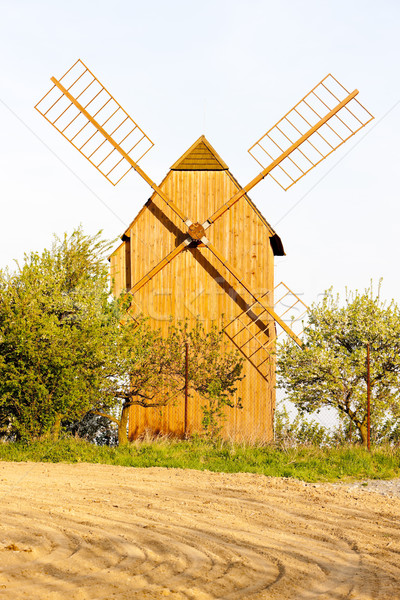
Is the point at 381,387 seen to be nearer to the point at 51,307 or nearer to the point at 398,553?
the point at 51,307

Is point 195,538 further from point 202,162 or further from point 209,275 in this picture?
point 202,162

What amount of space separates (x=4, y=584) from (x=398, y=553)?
4.27 m

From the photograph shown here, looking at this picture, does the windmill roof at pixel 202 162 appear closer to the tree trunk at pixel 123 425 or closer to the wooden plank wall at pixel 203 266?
the wooden plank wall at pixel 203 266

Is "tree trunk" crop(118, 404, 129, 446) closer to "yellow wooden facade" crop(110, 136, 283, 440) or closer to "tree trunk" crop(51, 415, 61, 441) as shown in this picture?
"yellow wooden facade" crop(110, 136, 283, 440)

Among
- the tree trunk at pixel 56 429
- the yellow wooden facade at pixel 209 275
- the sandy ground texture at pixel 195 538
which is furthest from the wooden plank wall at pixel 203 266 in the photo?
the sandy ground texture at pixel 195 538

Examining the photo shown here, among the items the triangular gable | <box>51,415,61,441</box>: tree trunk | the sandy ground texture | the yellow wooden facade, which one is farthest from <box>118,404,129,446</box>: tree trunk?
the triangular gable

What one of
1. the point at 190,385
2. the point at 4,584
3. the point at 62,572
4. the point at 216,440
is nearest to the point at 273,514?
the point at 62,572

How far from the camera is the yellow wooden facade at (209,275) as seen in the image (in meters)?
18.6

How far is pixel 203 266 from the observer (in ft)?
62.3

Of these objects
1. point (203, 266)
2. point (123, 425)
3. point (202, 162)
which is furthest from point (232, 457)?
point (202, 162)

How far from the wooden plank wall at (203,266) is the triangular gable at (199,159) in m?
0.16

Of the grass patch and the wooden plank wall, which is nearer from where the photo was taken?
the grass patch

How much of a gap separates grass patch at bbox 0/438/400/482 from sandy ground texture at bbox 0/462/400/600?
0.95 metres

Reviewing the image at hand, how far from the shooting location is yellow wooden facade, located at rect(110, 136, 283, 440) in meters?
18.6
